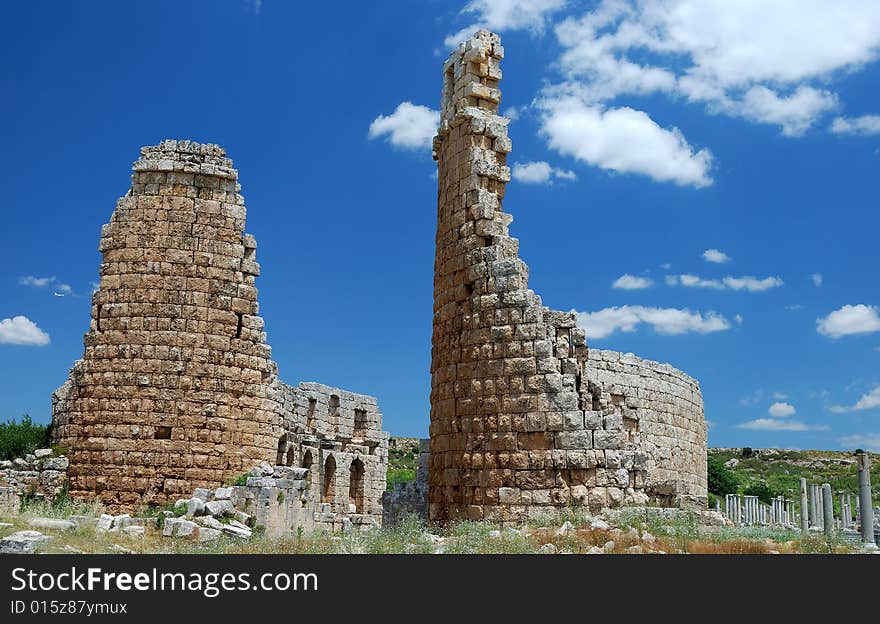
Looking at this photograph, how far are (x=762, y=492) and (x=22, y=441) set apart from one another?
141ft

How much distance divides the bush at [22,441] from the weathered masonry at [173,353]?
36 cm

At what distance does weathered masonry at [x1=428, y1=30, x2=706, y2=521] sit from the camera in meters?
13.0

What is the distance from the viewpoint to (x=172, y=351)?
1616 cm

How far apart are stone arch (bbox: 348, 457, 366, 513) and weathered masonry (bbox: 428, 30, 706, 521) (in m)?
11.0

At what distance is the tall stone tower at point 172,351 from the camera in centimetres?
1586

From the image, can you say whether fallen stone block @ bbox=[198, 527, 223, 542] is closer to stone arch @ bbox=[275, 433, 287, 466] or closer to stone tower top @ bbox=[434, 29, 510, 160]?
stone arch @ bbox=[275, 433, 287, 466]

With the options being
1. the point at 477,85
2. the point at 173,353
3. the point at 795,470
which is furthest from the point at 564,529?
the point at 795,470

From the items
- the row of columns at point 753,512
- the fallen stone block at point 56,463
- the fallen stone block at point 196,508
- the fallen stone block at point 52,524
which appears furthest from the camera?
the row of columns at point 753,512

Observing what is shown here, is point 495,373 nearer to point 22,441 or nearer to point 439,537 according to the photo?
point 439,537

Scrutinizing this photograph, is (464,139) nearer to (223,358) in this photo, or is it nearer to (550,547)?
(223,358)

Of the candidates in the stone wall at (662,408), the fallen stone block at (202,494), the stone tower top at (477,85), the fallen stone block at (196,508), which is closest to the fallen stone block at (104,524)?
the fallen stone block at (196,508)

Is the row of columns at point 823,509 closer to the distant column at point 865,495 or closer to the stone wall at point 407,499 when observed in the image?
the distant column at point 865,495

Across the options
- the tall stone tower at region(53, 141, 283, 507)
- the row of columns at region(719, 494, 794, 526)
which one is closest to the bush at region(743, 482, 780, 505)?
the row of columns at region(719, 494, 794, 526)
